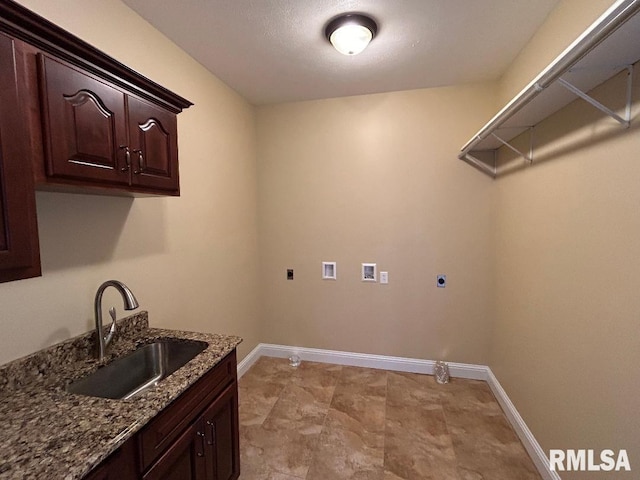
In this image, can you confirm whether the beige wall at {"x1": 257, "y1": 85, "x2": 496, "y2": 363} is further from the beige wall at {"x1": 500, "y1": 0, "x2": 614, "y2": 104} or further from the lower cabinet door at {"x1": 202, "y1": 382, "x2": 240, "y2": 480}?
the lower cabinet door at {"x1": 202, "y1": 382, "x2": 240, "y2": 480}

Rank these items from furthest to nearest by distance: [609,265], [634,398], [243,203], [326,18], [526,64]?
[243,203] < [526,64] < [326,18] < [609,265] < [634,398]

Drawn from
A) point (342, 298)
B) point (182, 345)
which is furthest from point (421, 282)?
point (182, 345)

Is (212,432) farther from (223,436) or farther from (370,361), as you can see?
(370,361)

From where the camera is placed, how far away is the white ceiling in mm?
1687

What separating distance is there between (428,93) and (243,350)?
2.96 meters

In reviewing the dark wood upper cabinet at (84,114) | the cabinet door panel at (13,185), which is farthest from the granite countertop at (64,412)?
the dark wood upper cabinet at (84,114)

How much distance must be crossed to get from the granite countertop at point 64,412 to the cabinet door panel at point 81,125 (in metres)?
0.79

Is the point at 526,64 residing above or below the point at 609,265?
above

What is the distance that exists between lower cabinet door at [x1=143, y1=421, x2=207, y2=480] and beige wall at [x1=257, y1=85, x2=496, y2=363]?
1.87m

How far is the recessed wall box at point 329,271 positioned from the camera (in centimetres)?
307

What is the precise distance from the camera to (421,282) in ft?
9.43

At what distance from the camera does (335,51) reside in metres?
2.12

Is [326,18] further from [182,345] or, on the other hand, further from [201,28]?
[182,345]

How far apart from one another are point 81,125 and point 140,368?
1.19 meters
